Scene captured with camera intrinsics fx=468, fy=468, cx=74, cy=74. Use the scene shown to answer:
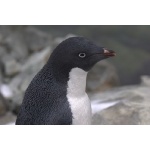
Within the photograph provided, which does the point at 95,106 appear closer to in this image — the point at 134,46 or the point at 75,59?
the point at 75,59

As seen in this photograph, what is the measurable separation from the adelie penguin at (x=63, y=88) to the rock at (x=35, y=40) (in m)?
1.92

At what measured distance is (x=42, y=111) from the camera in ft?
6.63

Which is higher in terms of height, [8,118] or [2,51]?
[2,51]

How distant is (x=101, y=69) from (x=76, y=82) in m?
2.02

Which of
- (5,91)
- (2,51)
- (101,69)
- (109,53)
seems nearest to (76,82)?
(109,53)

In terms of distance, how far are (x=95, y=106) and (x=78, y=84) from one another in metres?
1.03

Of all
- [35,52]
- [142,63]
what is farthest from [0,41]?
[142,63]

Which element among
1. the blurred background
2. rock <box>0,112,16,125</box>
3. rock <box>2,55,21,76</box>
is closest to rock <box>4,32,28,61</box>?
the blurred background

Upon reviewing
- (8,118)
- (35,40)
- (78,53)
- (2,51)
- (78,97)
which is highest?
(35,40)

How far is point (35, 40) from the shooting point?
405cm

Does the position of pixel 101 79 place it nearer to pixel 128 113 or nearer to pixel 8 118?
pixel 8 118

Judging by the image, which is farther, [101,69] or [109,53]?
[101,69]

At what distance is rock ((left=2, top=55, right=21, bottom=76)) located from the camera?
144 inches

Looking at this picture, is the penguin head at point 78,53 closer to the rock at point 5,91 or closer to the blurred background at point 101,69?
the blurred background at point 101,69
